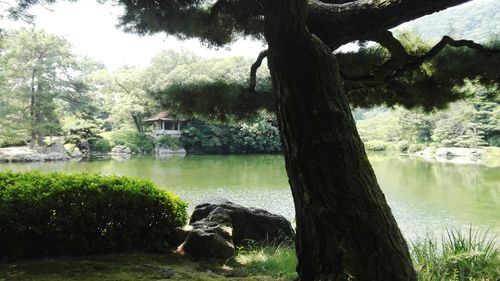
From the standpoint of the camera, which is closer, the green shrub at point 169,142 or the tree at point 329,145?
the tree at point 329,145

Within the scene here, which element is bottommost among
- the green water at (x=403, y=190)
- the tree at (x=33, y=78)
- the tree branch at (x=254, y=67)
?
the green water at (x=403, y=190)

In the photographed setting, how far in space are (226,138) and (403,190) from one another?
14763mm

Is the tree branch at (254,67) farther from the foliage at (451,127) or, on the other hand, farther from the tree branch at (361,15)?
the foliage at (451,127)

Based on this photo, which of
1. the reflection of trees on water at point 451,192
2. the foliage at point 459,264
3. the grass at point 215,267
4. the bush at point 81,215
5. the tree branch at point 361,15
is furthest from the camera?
the reflection of trees on water at point 451,192

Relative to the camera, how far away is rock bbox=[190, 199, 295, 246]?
3.81m

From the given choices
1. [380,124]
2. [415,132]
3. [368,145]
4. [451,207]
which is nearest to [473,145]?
[415,132]

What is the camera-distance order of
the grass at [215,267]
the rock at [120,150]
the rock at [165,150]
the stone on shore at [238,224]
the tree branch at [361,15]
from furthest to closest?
the rock at [165,150] < the rock at [120,150] < the stone on shore at [238,224] < the grass at [215,267] < the tree branch at [361,15]

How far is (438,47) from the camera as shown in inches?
88.0

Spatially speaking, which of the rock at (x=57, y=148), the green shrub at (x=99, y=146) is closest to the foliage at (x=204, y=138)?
the green shrub at (x=99, y=146)

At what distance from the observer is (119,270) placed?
238 cm

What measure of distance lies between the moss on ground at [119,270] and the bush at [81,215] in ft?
0.41

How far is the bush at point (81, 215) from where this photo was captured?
2.54 metres

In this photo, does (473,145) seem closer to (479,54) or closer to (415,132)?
(415,132)

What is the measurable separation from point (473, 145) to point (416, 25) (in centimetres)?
2405
